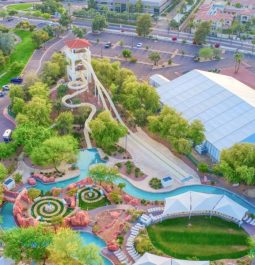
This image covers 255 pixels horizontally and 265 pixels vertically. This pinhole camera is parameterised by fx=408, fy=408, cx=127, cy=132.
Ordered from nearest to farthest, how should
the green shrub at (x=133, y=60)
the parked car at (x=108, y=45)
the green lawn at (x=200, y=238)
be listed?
the green lawn at (x=200, y=238)
the green shrub at (x=133, y=60)
the parked car at (x=108, y=45)

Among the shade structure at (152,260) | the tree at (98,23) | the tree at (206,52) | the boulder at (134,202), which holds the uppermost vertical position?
the tree at (98,23)

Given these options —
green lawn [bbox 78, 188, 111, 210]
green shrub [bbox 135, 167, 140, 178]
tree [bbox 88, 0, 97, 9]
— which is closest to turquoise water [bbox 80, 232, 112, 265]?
green lawn [bbox 78, 188, 111, 210]

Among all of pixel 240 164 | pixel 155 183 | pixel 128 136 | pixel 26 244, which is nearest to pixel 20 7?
pixel 128 136

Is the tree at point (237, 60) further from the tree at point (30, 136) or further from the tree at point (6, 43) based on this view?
the tree at point (6, 43)

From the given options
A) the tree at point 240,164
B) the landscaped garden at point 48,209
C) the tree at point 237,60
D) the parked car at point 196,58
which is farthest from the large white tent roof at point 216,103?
the landscaped garden at point 48,209

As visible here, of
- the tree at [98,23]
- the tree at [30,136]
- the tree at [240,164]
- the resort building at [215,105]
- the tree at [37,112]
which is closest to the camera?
the tree at [240,164]

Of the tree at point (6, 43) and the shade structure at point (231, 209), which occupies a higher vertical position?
the tree at point (6, 43)

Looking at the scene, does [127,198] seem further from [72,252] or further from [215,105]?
[215,105]
